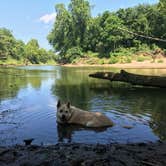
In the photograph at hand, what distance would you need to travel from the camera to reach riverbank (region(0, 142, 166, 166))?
725 centimetres

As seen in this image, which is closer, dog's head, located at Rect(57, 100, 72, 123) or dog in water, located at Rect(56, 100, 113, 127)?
dog in water, located at Rect(56, 100, 113, 127)

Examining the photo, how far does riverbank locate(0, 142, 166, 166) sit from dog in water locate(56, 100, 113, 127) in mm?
3854

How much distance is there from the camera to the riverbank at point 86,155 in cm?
725

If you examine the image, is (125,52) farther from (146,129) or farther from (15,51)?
(146,129)

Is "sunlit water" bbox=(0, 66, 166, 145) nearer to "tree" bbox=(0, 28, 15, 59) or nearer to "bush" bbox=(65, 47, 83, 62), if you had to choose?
"bush" bbox=(65, 47, 83, 62)

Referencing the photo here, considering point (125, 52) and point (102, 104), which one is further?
point (125, 52)

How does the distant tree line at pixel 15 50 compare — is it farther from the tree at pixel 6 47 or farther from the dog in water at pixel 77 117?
the dog in water at pixel 77 117

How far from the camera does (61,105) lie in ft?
44.4

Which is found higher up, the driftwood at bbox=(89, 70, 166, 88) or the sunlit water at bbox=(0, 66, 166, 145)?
the driftwood at bbox=(89, 70, 166, 88)

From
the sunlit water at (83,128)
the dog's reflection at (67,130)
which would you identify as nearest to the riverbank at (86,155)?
the sunlit water at (83,128)

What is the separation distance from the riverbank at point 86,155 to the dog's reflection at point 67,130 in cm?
214

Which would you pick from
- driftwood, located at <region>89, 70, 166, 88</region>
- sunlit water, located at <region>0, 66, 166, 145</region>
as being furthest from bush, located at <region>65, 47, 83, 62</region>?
sunlit water, located at <region>0, 66, 166, 145</region>

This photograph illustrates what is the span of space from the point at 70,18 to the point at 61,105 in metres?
124

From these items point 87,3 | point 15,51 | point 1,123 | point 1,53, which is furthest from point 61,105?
point 15,51
